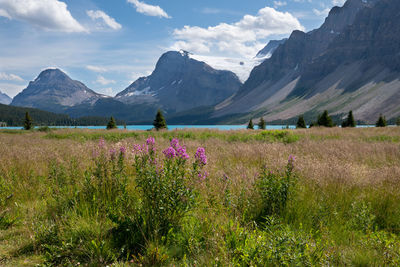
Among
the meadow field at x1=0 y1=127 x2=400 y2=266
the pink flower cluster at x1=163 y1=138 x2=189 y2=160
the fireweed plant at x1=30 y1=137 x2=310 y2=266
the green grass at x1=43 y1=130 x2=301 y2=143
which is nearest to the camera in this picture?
the meadow field at x1=0 y1=127 x2=400 y2=266

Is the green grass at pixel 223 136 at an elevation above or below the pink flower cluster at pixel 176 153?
below

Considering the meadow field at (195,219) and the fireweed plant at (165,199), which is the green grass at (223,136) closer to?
the meadow field at (195,219)

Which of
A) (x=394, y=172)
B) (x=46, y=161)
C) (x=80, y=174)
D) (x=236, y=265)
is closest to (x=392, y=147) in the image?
(x=394, y=172)

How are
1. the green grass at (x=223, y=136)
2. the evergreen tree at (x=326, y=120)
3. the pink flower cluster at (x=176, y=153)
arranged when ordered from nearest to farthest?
the pink flower cluster at (x=176, y=153)
the green grass at (x=223, y=136)
the evergreen tree at (x=326, y=120)

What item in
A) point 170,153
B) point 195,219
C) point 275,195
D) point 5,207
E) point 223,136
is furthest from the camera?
point 223,136

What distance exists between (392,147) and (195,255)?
443 inches

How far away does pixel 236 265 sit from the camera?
2775 mm

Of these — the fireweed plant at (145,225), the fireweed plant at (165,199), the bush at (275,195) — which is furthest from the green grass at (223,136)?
the fireweed plant at (165,199)

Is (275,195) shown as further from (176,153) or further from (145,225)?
(145,225)

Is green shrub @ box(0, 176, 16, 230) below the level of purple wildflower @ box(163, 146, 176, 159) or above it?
below

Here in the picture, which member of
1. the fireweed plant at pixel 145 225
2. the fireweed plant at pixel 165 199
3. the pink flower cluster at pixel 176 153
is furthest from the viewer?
the pink flower cluster at pixel 176 153

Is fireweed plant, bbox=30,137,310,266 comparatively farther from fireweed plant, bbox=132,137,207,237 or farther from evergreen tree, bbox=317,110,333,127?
evergreen tree, bbox=317,110,333,127

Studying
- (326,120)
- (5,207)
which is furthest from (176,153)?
(326,120)

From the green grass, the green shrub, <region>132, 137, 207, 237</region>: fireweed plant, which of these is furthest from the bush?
the green grass
